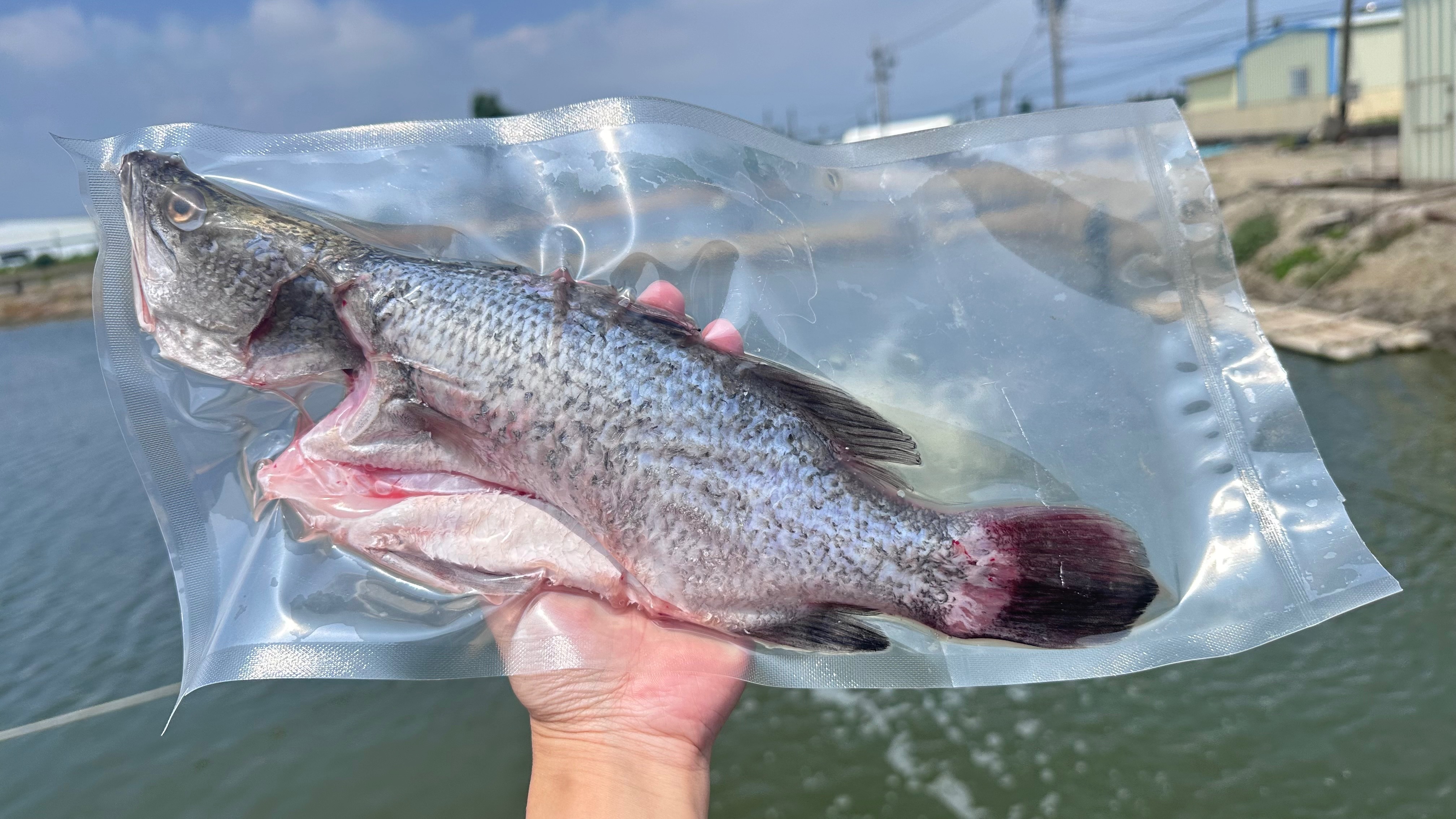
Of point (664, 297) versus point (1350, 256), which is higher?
point (664, 297)

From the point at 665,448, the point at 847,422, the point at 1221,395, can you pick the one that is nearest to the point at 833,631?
the point at 847,422

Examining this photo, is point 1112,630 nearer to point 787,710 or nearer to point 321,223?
point 321,223

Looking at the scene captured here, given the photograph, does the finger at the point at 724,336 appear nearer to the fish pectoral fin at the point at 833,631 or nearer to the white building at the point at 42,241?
the fish pectoral fin at the point at 833,631

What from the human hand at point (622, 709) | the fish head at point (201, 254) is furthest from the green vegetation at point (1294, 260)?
the fish head at point (201, 254)

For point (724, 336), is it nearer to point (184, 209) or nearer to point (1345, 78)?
point (184, 209)

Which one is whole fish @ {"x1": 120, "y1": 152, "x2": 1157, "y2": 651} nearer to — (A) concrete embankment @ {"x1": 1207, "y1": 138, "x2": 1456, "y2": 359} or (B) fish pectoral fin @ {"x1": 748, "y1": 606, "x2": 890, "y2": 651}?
(B) fish pectoral fin @ {"x1": 748, "y1": 606, "x2": 890, "y2": 651}
